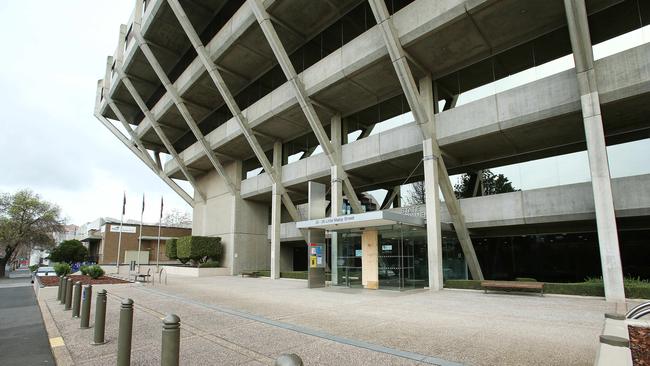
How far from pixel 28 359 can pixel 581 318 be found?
12.2m

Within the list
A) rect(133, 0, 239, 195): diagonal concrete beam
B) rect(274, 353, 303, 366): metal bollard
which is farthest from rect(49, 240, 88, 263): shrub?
rect(274, 353, 303, 366): metal bollard

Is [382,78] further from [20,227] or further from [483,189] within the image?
[20,227]

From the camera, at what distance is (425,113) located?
1820cm

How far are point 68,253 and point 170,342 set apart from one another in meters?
59.8

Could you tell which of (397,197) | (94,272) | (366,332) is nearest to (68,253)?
(94,272)

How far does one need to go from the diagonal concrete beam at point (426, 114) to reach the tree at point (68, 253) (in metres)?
53.2

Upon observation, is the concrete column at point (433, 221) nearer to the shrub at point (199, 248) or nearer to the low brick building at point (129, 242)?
the shrub at point (199, 248)

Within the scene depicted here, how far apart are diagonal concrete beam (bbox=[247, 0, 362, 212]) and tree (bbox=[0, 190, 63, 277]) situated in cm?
4149

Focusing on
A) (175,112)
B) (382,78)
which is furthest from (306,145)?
(175,112)

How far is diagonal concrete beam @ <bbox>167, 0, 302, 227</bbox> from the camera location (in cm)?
2445

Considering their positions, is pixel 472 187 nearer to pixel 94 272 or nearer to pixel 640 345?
pixel 640 345

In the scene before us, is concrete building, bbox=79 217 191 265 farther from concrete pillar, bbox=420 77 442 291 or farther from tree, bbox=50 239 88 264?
concrete pillar, bbox=420 77 442 291

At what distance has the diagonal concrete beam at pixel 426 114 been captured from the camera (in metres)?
16.9

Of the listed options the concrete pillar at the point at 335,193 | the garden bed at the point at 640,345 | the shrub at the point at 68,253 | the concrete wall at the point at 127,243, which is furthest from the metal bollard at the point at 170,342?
the shrub at the point at 68,253
